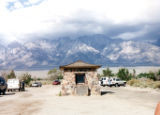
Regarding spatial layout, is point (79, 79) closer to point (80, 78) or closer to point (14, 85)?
point (80, 78)

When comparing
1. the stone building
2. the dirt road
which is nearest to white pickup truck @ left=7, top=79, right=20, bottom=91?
the stone building

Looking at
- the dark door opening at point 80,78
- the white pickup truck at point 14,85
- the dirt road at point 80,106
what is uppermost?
the dark door opening at point 80,78

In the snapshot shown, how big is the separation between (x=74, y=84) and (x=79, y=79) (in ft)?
2.96

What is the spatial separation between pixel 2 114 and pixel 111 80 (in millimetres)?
32308

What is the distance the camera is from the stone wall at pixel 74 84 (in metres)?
24.3

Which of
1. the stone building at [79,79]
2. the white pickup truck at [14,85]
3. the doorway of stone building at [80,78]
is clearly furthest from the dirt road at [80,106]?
the white pickup truck at [14,85]

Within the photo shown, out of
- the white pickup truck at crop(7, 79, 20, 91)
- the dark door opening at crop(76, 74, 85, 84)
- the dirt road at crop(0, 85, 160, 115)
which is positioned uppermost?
the dark door opening at crop(76, 74, 85, 84)

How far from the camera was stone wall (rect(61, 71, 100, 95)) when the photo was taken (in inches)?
958

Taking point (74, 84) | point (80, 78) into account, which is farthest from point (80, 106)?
Result: point (80, 78)

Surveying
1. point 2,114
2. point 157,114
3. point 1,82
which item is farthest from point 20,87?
point 157,114

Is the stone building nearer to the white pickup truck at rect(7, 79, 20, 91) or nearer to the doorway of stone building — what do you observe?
the doorway of stone building

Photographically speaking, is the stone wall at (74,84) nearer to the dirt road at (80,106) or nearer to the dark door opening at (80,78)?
the dark door opening at (80,78)

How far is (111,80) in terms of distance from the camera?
43031 mm

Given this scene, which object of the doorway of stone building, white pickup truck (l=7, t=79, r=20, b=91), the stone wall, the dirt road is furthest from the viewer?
white pickup truck (l=7, t=79, r=20, b=91)
